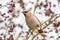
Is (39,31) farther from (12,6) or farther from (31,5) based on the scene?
(31,5)

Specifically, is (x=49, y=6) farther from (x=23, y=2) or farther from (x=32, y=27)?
(x=32, y=27)

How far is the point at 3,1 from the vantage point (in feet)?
10.1

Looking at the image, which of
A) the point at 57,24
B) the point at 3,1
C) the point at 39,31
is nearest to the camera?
the point at 39,31

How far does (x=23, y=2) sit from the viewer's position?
2818mm

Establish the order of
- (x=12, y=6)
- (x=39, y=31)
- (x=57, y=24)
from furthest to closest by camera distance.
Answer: (x=12, y=6)
(x=57, y=24)
(x=39, y=31)

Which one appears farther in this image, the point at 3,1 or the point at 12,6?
the point at 3,1

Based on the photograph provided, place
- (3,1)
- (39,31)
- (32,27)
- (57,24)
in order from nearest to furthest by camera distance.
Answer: (39,31) < (32,27) < (57,24) < (3,1)

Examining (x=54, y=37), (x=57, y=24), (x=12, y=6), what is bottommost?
(x=54, y=37)

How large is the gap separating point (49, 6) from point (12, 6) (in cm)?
38

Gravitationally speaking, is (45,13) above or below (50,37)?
above

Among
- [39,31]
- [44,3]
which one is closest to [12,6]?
[44,3]

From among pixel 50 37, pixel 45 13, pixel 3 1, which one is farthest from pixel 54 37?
pixel 3 1

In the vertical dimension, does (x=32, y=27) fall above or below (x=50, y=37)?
above

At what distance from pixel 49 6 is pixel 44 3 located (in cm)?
6
